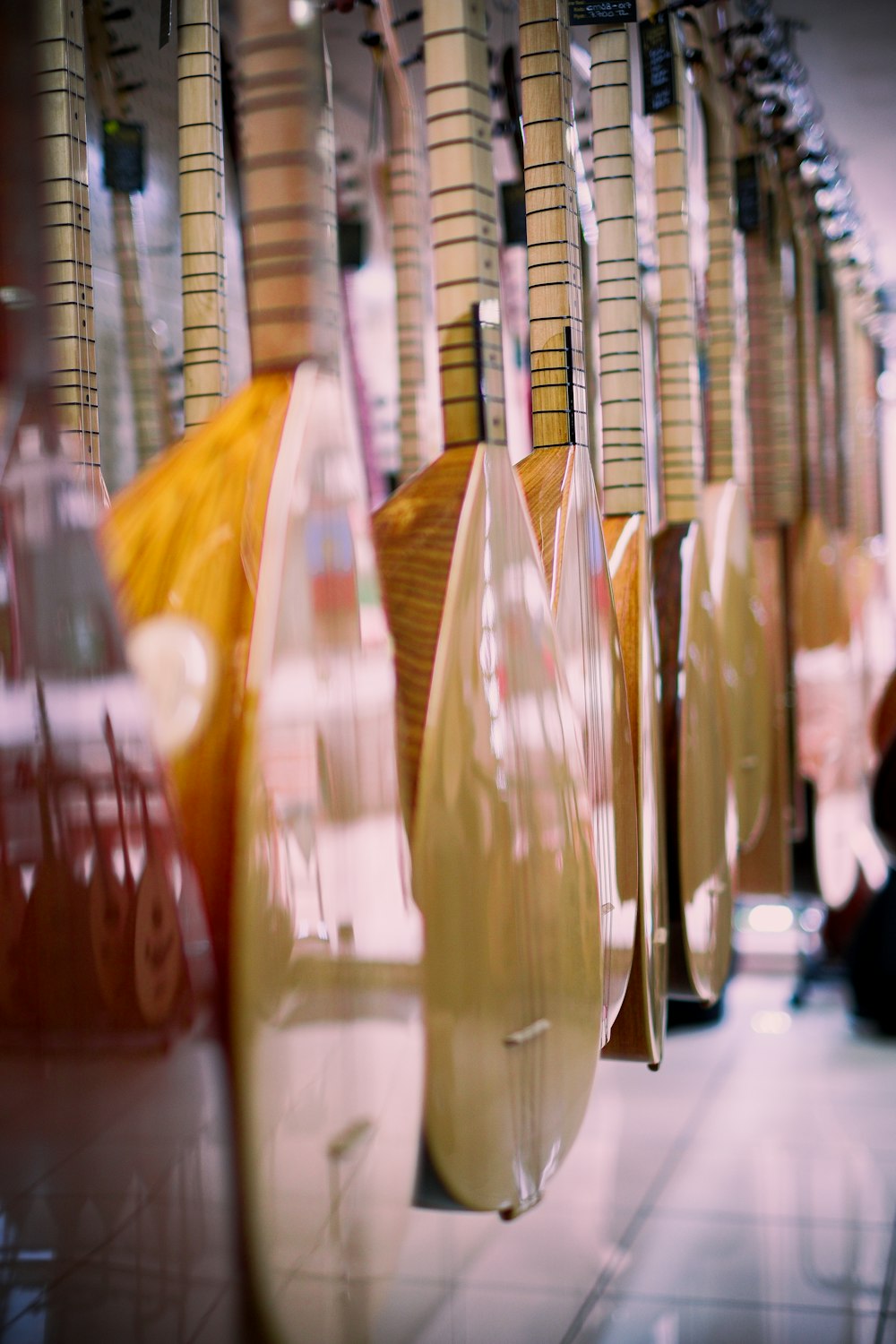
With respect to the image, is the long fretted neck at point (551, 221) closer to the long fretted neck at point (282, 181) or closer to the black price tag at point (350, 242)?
the long fretted neck at point (282, 181)

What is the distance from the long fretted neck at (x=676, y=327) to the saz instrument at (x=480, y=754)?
1.50 feet

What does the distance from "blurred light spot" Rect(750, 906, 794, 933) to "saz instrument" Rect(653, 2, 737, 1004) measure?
3.37m

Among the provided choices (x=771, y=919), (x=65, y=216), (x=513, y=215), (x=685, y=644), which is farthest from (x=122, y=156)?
(x=771, y=919)

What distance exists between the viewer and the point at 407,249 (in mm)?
1339

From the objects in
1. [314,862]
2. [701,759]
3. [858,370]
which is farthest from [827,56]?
[314,862]

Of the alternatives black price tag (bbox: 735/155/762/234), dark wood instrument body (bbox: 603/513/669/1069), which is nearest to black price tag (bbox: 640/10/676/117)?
dark wood instrument body (bbox: 603/513/669/1069)

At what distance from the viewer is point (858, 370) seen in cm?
299

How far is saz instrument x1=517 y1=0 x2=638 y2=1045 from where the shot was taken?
88cm

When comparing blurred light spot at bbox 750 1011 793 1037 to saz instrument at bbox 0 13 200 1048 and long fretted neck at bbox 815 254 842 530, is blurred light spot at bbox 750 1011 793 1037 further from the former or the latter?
saz instrument at bbox 0 13 200 1048

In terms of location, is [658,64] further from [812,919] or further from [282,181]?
[812,919]

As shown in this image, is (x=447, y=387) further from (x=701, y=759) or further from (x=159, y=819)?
(x=701, y=759)

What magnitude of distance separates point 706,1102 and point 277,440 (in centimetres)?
280

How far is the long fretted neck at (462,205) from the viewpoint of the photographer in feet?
2.49

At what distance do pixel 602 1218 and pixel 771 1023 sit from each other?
137 cm
